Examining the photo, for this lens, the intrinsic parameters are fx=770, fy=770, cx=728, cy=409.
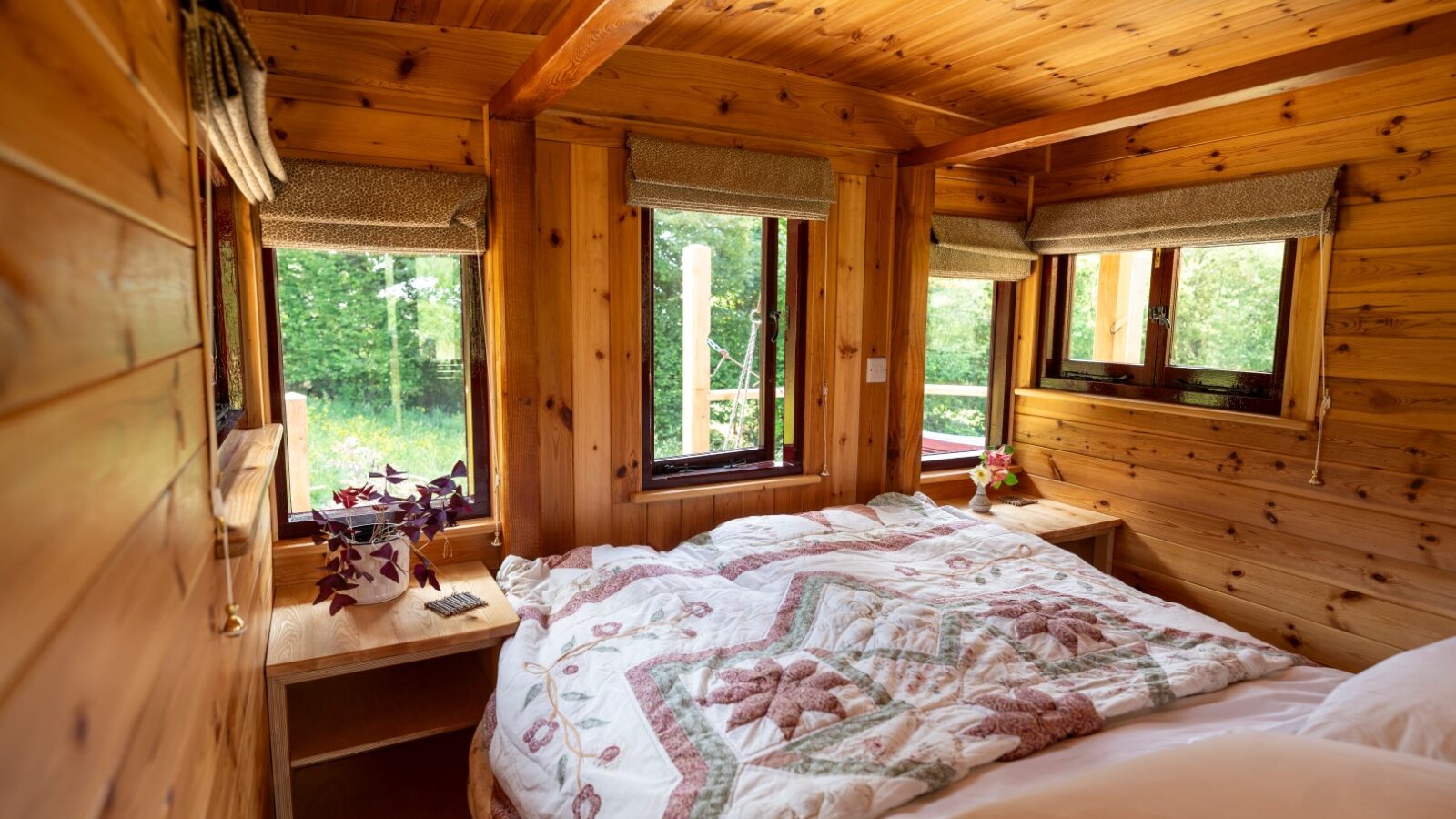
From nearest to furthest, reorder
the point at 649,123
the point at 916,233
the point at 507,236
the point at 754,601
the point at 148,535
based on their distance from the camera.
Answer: the point at 148,535 → the point at 754,601 → the point at 507,236 → the point at 649,123 → the point at 916,233

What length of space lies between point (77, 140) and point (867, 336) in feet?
9.24

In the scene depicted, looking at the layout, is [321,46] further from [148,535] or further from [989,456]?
[989,456]

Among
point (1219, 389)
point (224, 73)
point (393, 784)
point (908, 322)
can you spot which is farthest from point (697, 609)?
point (1219, 389)

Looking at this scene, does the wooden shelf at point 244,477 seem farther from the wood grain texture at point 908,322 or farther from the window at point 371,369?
the wood grain texture at point 908,322

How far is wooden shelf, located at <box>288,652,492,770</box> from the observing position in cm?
197

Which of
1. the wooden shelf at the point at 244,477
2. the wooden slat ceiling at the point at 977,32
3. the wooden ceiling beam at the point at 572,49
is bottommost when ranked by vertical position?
the wooden shelf at the point at 244,477

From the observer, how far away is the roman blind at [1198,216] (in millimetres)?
2604

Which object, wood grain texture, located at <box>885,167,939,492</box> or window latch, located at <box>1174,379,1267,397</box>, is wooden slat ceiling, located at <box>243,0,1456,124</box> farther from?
window latch, located at <box>1174,379,1267,397</box>

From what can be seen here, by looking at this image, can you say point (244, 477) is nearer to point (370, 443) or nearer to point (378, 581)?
point (378, 581)

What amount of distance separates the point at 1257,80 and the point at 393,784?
3.02 metres

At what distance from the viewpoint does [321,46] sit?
2.10 meters

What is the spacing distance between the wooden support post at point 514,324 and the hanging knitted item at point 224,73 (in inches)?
42.7

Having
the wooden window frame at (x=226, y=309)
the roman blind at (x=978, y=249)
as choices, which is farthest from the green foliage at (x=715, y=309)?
the wooden window frame at (x=226, y=309)

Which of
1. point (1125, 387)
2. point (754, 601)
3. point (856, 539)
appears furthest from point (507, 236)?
point (1125, 387)
